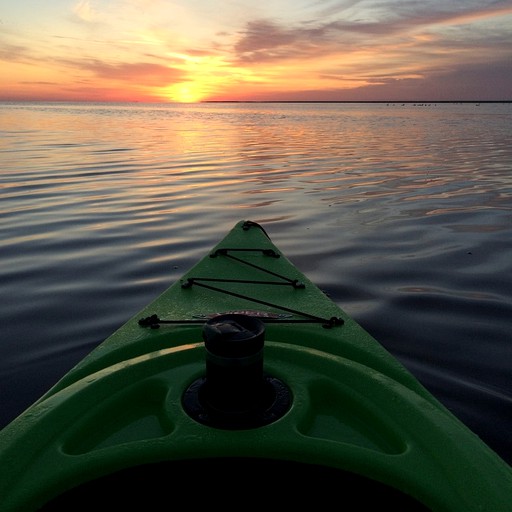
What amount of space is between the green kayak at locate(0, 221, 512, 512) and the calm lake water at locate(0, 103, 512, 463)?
151 cm

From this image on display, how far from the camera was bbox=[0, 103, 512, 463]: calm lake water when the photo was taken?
4133 mm

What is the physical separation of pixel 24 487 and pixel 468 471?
164 centimetres

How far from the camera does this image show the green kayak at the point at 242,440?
171 centimetres

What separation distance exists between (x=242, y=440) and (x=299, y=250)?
546cm

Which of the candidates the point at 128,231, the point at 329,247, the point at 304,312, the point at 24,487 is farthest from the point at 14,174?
the point at 24,487

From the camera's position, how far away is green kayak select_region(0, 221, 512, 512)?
5.62 feet

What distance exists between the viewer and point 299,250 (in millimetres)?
7145

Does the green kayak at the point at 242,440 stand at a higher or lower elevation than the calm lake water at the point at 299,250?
higher

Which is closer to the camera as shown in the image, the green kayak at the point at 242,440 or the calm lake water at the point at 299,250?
the green kayak at the point at 242,440

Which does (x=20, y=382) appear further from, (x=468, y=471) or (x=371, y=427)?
(x=468, y=471)

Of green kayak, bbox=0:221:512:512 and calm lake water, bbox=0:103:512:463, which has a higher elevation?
green kayak, bbox=0:221:512:512

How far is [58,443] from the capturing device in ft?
6.21

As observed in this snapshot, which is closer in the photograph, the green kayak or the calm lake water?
the green kayak

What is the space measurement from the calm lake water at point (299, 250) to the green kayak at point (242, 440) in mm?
1514
